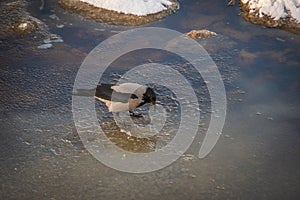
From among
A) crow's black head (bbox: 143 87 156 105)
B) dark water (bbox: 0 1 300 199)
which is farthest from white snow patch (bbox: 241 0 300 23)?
crow's black head (bbox: 143 87 156 105)

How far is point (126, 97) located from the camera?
5160 mm

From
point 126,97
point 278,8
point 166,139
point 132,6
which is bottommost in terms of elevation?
point 166,139

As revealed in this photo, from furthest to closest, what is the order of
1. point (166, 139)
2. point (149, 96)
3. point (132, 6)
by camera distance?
point (132, 6) → point (149, 96) → point (166, 139)

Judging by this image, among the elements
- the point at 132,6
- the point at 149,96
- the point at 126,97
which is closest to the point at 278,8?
the point at 132,6

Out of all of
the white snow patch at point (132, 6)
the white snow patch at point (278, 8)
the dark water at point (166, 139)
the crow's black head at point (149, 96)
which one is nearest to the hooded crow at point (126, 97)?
the crow's black head at point (149, 96)

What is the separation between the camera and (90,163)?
4.65m

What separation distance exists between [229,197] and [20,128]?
287cm

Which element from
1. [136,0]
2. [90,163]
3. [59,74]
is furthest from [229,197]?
[136,0]

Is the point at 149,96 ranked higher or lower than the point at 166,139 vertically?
higher

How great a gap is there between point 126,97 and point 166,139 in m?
0.79

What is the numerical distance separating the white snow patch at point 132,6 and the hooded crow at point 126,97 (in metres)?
2.94

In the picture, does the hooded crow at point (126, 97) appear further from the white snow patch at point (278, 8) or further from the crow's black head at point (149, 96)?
the white snow patch at point (278, 8)

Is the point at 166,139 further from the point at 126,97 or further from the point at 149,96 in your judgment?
the point at 126,97

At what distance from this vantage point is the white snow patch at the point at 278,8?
7.89 meters
